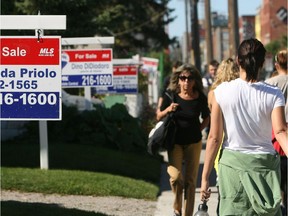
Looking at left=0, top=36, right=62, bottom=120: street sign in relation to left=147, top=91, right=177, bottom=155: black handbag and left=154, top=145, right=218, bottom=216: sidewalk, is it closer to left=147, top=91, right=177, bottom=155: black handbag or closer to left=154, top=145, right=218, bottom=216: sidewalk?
left=147, top=91, right=177, bottom=155: black handbag

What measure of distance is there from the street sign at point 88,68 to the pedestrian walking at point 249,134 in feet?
30.9

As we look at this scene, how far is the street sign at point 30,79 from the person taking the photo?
24.5 feet

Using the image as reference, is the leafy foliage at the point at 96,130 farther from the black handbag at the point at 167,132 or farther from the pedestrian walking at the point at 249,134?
the pedestrian walking at the point at 249,134

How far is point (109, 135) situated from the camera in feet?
49.2

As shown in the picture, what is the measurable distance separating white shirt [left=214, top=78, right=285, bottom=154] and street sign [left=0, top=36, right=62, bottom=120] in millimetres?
2554

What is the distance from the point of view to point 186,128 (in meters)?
8.59

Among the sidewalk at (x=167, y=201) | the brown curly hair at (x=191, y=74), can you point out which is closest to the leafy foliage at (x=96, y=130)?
the sidewalk at (x=167, y=201)

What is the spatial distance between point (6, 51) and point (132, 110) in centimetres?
1192

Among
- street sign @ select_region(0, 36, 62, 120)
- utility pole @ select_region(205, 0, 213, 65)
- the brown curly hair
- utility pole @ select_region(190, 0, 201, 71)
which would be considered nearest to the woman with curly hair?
the brown curly hair

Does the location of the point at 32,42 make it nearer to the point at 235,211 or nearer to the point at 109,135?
the point at 235,211

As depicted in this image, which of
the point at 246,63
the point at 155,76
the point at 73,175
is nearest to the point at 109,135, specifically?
the point at 73,175

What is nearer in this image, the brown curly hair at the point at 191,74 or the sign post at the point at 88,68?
the brown curly hair at the point at 191,74

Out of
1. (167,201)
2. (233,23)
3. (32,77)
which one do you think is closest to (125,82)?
(233,23)

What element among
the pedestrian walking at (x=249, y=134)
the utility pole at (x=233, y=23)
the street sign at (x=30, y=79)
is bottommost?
the pedestrian walking at (x=249, y=134)
